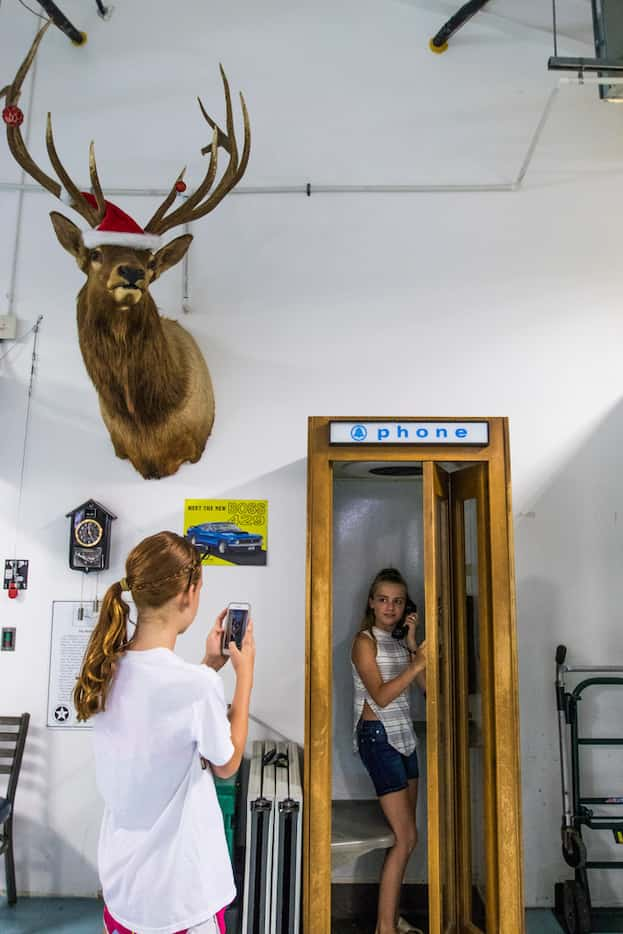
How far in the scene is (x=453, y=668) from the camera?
2951mm

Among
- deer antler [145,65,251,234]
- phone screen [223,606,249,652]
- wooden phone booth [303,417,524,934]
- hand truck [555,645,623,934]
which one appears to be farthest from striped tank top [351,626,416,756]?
deer antler [145,65,251,234]

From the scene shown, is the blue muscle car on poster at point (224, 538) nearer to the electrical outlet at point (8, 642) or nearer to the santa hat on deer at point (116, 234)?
the electrical outlet at point (8, 642)

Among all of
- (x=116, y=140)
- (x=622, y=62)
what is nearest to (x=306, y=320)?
(x=116, y=140)

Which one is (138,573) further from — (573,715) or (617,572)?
(617,572)

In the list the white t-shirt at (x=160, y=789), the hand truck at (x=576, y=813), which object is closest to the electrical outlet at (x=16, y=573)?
the white t-shirt at (x=160, y=789)

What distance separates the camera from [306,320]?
374 cm

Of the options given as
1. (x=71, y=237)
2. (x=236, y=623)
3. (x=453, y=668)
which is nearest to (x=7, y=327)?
(x=71, y=237)

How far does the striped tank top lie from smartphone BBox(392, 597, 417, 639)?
0.02 m

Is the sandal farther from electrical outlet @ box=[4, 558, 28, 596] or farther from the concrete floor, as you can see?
electrical outlet @ box=[4, 558, 28, 596]

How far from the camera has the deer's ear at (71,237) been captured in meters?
2.97

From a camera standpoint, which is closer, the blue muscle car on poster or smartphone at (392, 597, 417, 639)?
smartphone at (392, 597, 417, 639)

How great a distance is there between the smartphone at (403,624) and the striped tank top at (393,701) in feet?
0.08

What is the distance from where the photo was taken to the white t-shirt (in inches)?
63.2

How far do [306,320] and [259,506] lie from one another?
1027mm
